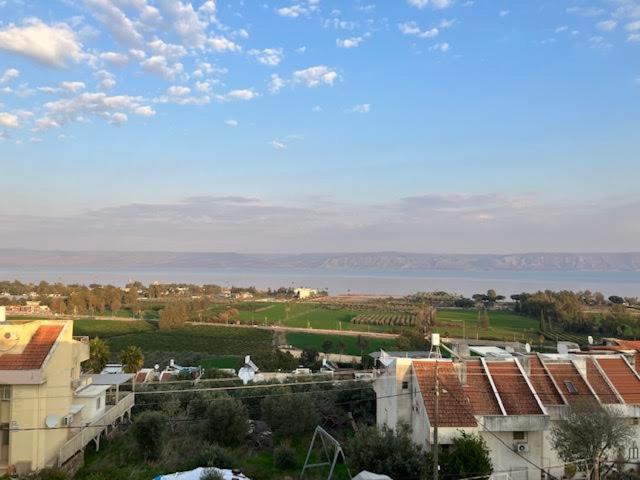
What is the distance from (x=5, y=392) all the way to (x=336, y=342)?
40.0 m

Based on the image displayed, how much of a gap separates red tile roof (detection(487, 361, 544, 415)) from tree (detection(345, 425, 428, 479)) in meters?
2.92

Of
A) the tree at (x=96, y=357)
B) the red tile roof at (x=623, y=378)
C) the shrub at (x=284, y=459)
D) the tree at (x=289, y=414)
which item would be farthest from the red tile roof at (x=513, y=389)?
the tree at (x=96, y=357)

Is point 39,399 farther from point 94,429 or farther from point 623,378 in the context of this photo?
point 623,378

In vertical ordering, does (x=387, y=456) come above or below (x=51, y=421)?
below

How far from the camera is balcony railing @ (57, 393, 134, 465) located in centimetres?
1395

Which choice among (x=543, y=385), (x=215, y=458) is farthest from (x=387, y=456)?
(x=543, y=385)

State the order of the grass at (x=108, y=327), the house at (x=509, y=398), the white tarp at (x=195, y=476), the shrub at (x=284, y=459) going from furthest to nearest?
the grass at (x=108, y=327) → the shrub at (x=284, y=459) → the house at (x=509, y=398) → the white tarp at (x=195, y=476)

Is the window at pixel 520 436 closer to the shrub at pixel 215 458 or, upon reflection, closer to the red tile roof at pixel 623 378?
the red tile roof at pixel 623 378

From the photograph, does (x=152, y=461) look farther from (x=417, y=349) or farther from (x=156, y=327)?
(x=156, y=327)

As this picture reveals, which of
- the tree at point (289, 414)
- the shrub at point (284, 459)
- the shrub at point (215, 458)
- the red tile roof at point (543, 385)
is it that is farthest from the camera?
the tree at point (289, 414)

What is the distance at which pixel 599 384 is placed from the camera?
1541 centimetres

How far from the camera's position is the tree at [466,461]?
11578mm

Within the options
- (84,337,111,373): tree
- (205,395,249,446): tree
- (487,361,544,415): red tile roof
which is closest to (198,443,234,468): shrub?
(205,395,249,446): tree

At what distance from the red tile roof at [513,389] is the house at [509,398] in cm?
2
